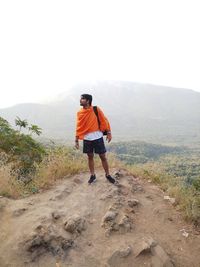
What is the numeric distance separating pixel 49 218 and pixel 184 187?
2.99 meters

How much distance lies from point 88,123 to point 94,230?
2267 millimetres

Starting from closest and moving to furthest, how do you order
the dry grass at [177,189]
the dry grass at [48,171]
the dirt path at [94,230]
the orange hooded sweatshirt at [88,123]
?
the dirt path at [94,230]
the dry grass at [177,189]
the dry grass at [48,171]
the orange hooded sweatshirt at [88,123]

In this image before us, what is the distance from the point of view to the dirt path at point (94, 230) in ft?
16.1

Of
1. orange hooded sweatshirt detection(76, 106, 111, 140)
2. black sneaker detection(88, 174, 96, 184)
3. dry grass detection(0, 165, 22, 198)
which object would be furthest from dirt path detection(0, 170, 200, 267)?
orange hooded sweatshirt detection(76, 106, 111, 140)

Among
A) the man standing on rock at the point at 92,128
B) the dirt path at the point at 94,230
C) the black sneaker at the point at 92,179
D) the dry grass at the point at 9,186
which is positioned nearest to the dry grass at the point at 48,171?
the dry grass at the point at 9,186

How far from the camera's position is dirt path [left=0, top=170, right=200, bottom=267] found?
4.92 m

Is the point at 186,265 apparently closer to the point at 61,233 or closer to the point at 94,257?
the point at 94,257

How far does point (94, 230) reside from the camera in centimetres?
564

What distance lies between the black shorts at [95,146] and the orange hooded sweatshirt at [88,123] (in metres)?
0.18

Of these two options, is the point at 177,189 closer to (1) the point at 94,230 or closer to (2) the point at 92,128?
(2) the point at 92,128

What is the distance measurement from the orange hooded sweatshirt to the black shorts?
0.61 feet

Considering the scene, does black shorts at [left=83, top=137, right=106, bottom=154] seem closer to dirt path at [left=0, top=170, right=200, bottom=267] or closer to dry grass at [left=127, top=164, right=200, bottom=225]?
dirt path at [left=0, top=170, right=200, bottom=267]

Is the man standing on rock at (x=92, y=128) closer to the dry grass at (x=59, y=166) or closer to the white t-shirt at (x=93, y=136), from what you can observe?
the white t-shirt at (x=93, y=136)

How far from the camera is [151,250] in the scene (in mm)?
5133
